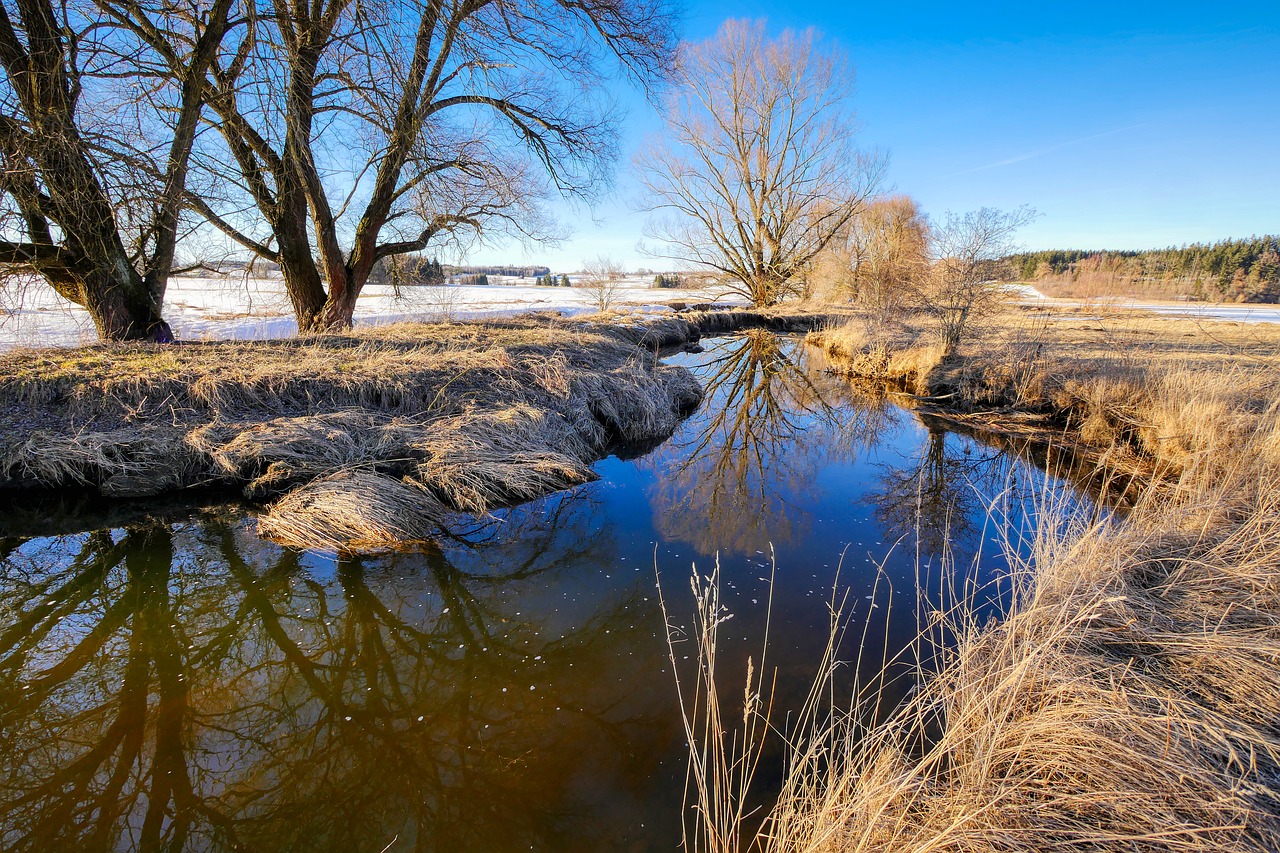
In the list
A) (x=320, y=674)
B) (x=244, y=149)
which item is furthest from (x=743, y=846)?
(x=244, y=149)

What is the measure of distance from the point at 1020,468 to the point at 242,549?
7.71 meters

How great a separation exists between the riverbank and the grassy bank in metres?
3.46

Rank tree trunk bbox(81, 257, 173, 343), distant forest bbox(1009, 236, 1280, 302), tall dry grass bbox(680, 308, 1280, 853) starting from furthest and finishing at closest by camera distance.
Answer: distant forest bbox(1009, 236, 1280, 302), tree trunk bbox(81, 257, 173, 343), tall dry grass bbox(680, 308, 1280, 853)

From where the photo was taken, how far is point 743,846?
201 cm

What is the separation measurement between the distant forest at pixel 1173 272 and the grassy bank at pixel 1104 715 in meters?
7.22

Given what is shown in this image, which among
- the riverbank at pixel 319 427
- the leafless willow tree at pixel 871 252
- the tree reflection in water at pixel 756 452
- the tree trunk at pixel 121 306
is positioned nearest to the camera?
the riverbank at pixel 319 427

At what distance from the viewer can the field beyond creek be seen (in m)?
1.61

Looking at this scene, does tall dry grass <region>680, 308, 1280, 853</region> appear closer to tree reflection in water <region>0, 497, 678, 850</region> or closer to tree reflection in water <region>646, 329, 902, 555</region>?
tree reflection in water <region>0, 497, 678, 850</region>

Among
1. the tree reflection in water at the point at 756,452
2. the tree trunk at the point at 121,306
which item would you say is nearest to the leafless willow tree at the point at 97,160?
the tree trunk at the point at 121,306

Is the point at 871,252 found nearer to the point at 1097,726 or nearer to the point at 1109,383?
the point at 1109,383

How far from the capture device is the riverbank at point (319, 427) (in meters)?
4.35

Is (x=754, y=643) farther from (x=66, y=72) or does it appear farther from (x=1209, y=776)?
(x=66, y=72)

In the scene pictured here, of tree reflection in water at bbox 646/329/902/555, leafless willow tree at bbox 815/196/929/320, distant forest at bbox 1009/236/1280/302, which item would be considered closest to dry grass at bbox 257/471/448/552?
tree reflection in water at bbox 646/329/902/555

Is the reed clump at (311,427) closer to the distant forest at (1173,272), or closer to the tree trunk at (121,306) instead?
Answer: the tree trunk at (121,306)
